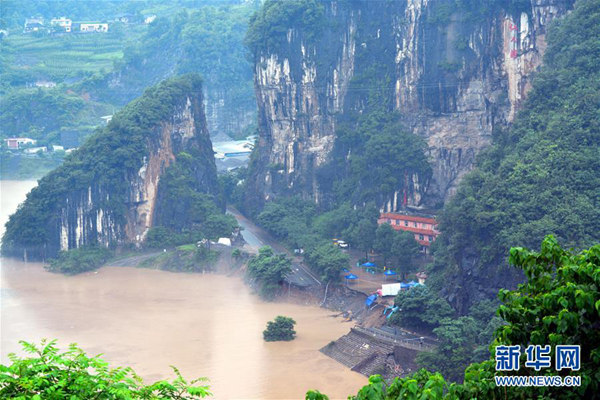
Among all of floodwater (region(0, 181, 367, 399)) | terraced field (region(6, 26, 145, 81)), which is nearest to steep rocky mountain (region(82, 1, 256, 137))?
terraced field (region(6, 26, 145, 81))

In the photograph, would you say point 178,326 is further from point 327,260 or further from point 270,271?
point 327,260

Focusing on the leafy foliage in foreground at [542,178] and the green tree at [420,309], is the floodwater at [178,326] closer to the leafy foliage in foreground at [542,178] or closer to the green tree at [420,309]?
the green tree at [420,309]

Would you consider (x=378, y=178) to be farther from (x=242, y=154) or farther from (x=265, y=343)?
A: (x=242, y=154)

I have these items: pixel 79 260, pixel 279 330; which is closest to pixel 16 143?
pixel 79 260

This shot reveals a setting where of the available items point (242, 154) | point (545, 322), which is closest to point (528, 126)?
point (545, 322)

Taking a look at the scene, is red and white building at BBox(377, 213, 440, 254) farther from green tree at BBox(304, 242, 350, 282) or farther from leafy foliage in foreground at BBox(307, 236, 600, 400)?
leafy foliage in foreground at BBox(307, 236, 600, 400)

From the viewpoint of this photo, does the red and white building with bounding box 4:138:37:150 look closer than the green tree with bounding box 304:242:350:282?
No

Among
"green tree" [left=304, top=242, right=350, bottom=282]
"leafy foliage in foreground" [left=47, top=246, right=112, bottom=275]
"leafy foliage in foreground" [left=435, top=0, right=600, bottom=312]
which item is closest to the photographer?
"leafy foliage in foreground" [left=435, top=0, right=600, bottom=312]
